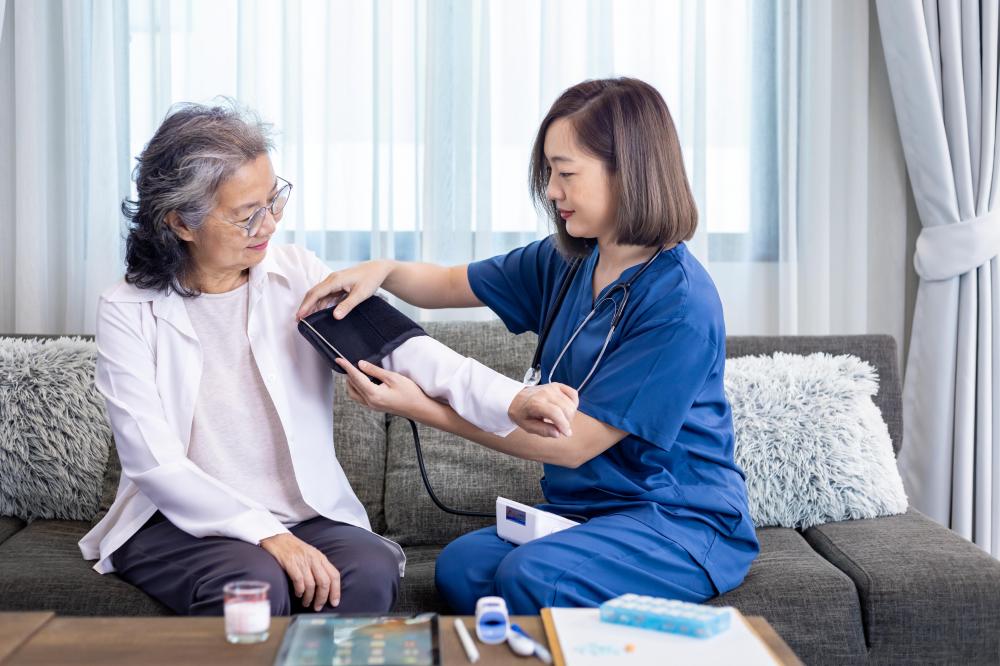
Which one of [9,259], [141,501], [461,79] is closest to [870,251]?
[461,79]

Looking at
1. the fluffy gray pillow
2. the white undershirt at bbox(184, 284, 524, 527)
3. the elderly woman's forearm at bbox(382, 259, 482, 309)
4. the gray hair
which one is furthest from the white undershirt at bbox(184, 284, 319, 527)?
the fluffy gray pillow

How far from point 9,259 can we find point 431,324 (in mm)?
1271

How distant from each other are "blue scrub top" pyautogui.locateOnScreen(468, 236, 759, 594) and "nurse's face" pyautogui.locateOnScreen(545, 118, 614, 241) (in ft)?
0.34

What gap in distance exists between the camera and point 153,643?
3.96ft

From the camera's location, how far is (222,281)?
1.87 m

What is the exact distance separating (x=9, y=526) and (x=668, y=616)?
1.63 metres

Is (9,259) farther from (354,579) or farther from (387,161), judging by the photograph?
(354,579)

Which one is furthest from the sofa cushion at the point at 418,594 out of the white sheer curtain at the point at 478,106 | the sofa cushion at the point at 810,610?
the white sheer curtain at the point at 478,106

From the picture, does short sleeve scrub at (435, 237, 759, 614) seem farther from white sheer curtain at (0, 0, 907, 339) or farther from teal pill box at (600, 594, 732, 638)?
white sheer curtain at (0, 0, 907, 339)

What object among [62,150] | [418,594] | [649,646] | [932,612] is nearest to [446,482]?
[418,594]

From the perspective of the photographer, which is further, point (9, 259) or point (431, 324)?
point (9, 259)

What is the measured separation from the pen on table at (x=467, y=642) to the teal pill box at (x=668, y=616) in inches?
7.0

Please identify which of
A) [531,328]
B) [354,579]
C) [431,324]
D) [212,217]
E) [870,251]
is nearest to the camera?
[354,579]

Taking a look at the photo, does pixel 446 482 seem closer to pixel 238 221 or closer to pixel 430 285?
pixel 430 285
